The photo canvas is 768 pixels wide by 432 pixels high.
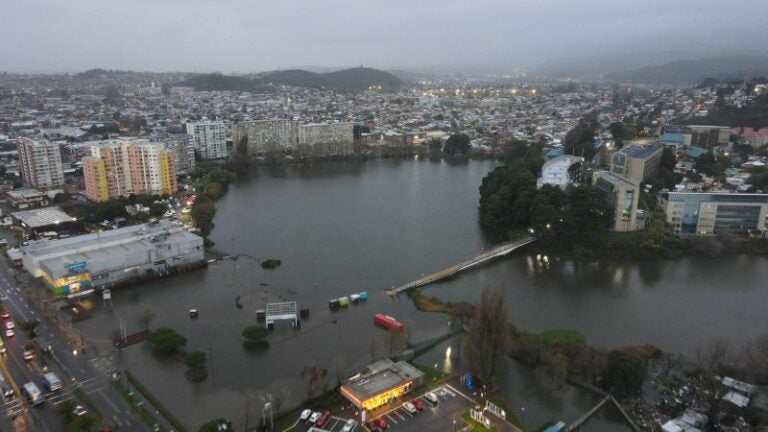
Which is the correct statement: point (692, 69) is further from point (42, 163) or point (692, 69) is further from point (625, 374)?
point (625, 374)

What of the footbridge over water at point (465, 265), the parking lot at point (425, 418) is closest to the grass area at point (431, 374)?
the parking lot at point (425, 418)

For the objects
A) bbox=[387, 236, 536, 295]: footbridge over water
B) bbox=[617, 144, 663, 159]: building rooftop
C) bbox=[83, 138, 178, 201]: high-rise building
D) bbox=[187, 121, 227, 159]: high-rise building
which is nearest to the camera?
bbox=[387, 236, 536, 295]: footbridge over water

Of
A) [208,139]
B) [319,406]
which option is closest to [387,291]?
[319,406]

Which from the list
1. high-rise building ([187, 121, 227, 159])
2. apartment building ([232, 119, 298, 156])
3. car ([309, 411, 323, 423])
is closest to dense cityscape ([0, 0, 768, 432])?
car ([309, 411, 323, 423])

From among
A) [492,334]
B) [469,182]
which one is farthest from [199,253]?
[469,182]

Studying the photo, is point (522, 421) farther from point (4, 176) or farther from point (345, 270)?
point (4, 176)

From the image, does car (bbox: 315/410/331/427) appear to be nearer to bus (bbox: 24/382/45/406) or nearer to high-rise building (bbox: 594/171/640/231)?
bus (bbox: 24/382/45/406)

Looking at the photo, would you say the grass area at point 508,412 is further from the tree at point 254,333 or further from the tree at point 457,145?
the tree at point 457,145
